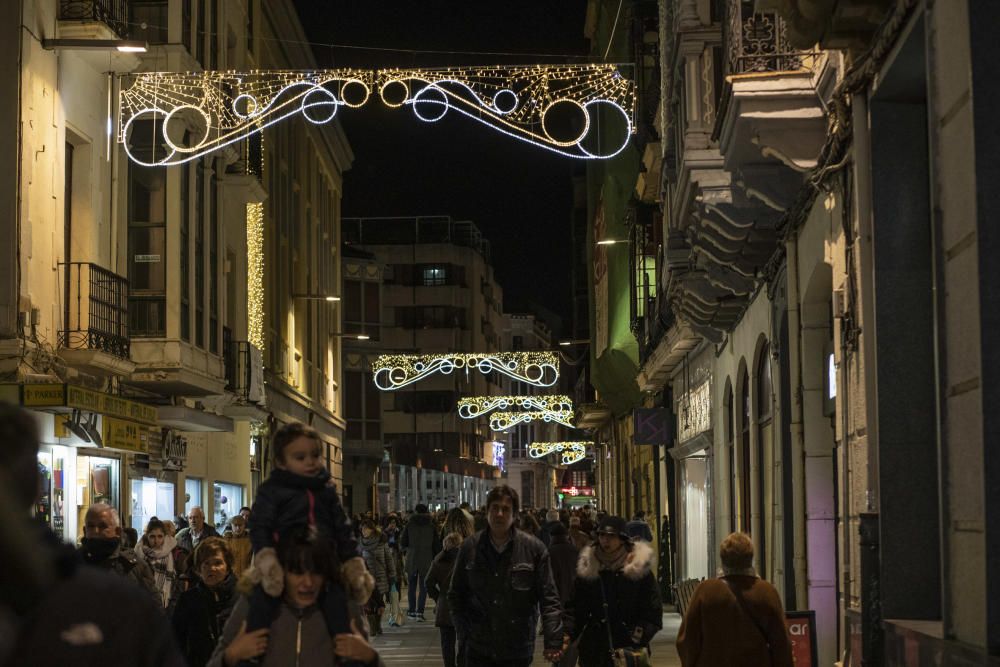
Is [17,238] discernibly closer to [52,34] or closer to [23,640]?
[52,34]

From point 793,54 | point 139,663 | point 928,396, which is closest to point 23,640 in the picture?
point 139,663

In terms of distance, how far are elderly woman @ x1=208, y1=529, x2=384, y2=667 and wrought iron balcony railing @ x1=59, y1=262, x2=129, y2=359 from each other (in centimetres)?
1551

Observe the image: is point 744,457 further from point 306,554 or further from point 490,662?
point 306,554

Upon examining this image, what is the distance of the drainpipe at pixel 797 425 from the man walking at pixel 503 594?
16.9ft

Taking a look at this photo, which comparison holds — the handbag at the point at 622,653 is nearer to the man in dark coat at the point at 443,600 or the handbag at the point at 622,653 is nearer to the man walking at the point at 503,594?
the man walking at the point at 503,594

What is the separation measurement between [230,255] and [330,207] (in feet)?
74.0

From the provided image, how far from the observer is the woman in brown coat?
9375 millimetres

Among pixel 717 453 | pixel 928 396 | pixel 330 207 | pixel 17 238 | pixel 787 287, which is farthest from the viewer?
pixel 330 207

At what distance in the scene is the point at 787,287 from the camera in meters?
15.3

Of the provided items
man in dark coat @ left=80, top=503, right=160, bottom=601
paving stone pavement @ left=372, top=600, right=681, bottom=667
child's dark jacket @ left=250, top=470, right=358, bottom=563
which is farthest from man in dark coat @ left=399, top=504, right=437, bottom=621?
child's dark jacket @ left=250, top=470, right=358, bottom=563

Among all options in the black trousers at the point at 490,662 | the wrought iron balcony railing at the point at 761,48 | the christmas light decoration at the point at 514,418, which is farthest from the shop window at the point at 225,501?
the christmas light decoration at the point at 514,418

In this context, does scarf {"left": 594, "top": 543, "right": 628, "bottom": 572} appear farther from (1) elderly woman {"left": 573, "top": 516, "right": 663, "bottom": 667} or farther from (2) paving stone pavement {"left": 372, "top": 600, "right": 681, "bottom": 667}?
(2) paving stone pavement {"left": 372, "top": 600, "right": 681, "bottom": 667}

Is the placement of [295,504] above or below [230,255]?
below

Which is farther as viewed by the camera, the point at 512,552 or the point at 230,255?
the point at 230,255
